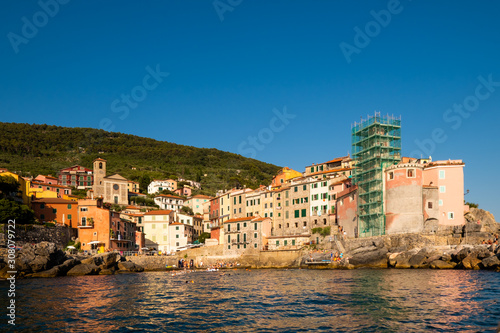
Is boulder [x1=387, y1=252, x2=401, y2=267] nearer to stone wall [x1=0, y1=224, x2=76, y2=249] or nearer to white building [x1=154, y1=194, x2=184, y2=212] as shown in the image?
stone wall [x1=0, y1=224, x2=76, y2=249]

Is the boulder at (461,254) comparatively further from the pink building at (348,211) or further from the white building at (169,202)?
the white building at (169,202)

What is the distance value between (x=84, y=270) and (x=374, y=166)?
4041 centimetres

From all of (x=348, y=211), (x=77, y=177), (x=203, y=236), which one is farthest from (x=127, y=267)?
(x=77, y=177)

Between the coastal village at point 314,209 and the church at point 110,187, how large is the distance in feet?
60.2

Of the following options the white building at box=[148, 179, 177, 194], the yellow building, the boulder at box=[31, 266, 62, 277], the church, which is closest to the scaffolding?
the yellow building

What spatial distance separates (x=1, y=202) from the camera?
58.1 m

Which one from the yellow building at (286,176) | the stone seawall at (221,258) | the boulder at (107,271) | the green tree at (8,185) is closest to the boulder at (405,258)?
the stone seawall at (221,258)

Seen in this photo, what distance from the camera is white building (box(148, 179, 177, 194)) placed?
129875 millimetres

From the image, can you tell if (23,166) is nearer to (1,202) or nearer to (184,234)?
(184,234)

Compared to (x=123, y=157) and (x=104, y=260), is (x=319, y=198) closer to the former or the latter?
(x=104, y=260)

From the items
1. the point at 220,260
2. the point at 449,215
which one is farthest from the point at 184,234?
the point at 449,215

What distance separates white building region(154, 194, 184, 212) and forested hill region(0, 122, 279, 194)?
1962 cm

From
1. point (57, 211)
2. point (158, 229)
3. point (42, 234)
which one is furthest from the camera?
point (158, 229)

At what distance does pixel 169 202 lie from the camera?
114 metres
